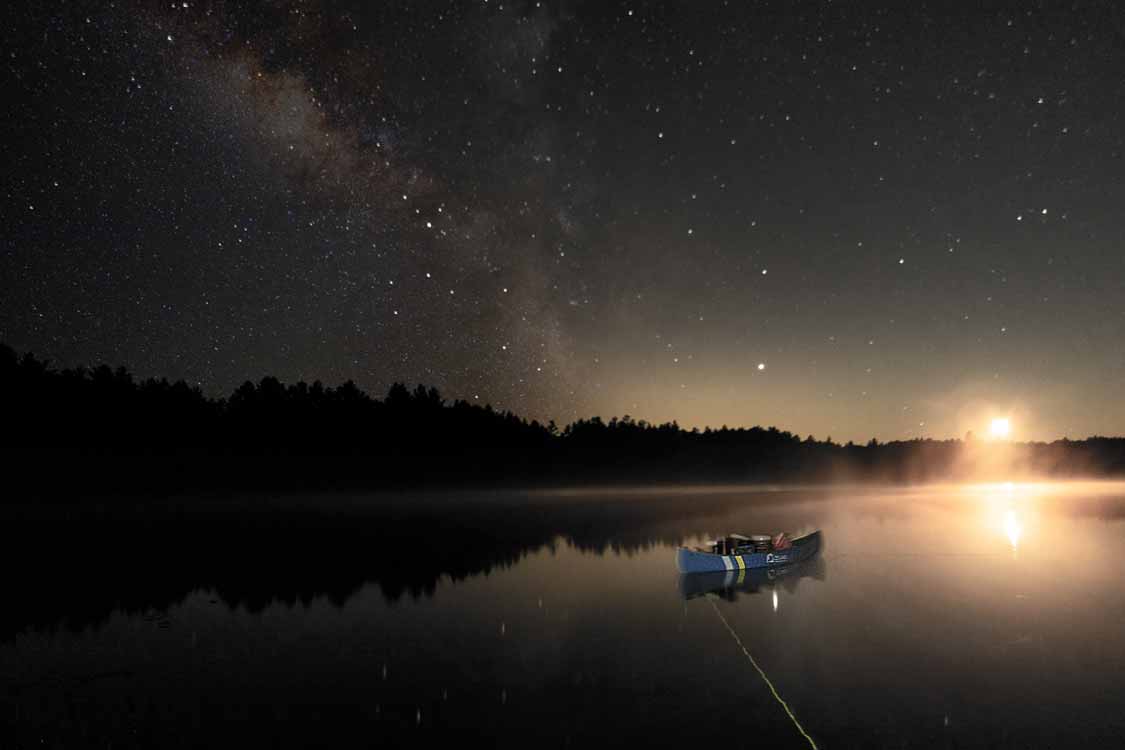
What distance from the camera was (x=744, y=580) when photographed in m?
35.7

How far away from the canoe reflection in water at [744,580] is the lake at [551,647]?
0.22 meters

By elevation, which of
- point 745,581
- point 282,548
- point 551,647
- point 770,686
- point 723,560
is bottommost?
point 282,548

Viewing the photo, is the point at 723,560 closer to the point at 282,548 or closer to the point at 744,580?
the point at 744,580

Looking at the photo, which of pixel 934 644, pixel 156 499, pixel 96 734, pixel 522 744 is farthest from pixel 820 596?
pixel 156 499

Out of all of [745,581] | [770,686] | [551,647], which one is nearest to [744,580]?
[745,581]

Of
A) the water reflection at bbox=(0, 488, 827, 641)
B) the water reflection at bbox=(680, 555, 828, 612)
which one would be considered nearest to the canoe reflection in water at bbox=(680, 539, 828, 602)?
the water reflection at bbox=(680, 555, 828, 612)

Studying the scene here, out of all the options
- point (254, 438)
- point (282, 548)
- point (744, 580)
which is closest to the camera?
point (744, 580)

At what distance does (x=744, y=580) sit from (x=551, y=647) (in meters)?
16.2

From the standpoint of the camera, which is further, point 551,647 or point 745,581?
point 745,581

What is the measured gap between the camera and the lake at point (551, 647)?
1586cm

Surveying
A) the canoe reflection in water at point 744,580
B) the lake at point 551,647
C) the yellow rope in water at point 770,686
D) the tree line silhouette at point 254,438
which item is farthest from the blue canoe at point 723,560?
the tree line silhouette at point 254,438

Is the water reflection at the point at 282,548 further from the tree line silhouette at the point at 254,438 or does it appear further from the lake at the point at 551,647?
the tree line silhouette at the point at 254,438

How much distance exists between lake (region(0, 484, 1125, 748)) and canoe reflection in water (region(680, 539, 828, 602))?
0.22m

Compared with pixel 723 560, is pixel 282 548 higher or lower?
lower
